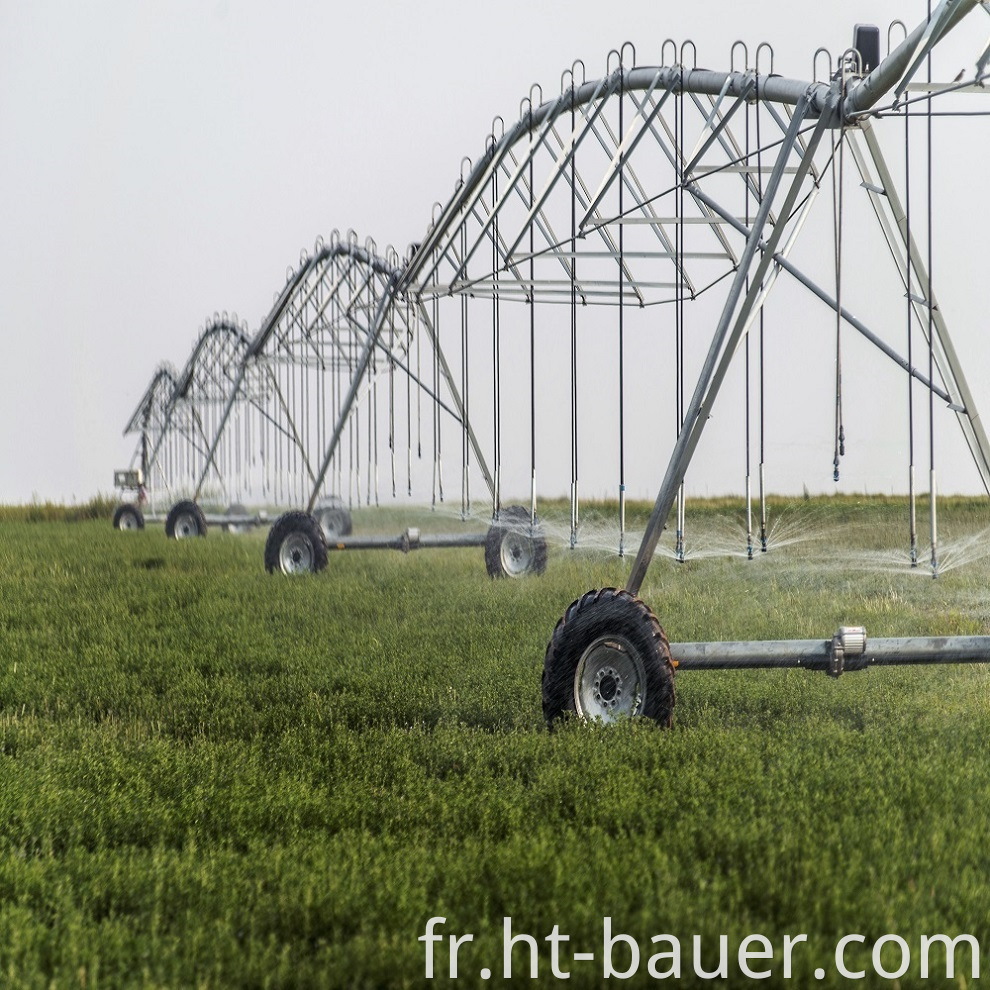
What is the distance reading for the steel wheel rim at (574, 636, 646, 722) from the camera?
850cm

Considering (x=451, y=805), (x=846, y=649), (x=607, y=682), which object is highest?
(x=846, y=649)

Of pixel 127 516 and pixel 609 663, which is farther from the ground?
pixel 127 516

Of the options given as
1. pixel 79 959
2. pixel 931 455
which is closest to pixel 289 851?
pixel 79 959

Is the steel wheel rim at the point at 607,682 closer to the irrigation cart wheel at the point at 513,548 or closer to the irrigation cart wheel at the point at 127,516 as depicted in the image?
the irrigation cart wheel at the point at 513,548

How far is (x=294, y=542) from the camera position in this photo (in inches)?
820

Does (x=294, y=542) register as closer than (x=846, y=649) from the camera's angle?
No

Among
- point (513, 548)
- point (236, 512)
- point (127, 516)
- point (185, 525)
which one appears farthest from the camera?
point (127, 516)

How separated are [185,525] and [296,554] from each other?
500 inches

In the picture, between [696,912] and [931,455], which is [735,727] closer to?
[931,455]

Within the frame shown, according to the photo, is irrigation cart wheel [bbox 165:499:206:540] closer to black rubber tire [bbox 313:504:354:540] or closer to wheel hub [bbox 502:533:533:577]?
black rubber tire [bbox 313:504:354:540]

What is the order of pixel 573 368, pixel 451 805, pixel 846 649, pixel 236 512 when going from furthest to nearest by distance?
pixel 236 512 < pixel 573 368 < pixel 846 649 < pixel 451 805

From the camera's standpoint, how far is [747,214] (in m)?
11.2

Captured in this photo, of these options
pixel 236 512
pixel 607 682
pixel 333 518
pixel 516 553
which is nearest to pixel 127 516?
pixel 236 512

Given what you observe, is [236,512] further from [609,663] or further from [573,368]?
[609,663]
